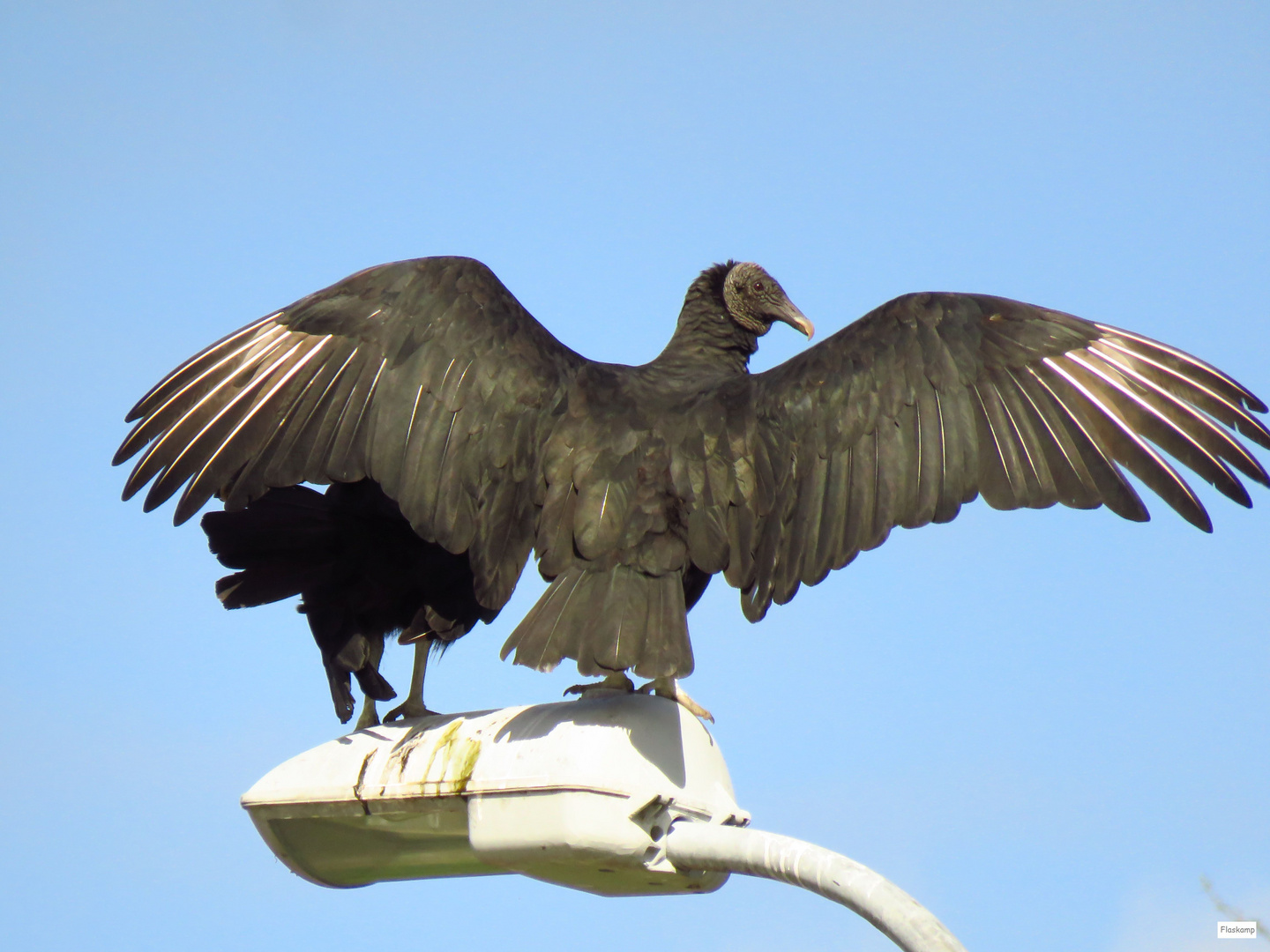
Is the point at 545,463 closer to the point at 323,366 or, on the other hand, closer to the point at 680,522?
the point at 680,522

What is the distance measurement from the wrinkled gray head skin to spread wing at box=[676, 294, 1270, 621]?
3.21 ft

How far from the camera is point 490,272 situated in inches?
156

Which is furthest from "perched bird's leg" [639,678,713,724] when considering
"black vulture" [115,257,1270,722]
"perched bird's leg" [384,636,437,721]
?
"perched bird's leg" [384,636,437,721]

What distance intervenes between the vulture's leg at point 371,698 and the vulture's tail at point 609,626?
3.54ft

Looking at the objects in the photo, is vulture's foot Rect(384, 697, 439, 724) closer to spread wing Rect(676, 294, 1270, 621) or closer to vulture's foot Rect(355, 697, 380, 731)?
vulture's foot Rect(355, 697, 380, 731)

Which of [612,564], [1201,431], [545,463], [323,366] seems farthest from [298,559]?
[1201,431]

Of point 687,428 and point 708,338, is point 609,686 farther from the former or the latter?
point 708,338

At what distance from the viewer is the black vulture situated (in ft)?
12.0

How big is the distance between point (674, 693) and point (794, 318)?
174 cm

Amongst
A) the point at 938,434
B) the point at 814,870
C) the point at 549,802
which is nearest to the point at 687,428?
the point at 938,434

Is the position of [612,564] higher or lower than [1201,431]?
lower

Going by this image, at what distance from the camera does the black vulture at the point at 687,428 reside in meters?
3.66

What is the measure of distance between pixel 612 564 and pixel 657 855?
0.80 metres

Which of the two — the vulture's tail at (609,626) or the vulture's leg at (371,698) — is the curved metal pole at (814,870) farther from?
the vulture's leg at (371,698)
